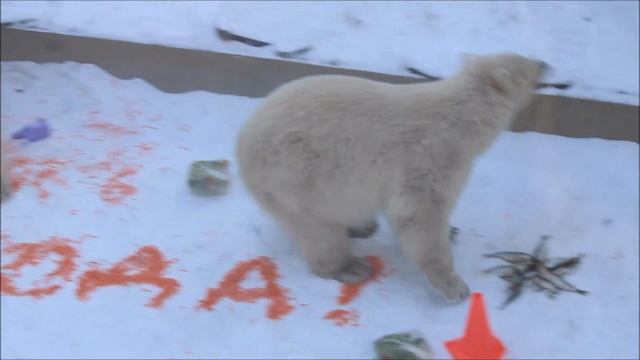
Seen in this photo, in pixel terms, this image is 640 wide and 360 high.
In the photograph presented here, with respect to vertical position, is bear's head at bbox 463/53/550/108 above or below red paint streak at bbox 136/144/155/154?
above

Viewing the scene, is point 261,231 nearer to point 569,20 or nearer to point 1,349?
point 1,349

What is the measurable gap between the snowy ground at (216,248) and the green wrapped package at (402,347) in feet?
0.18

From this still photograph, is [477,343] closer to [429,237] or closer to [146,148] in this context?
[429,237]

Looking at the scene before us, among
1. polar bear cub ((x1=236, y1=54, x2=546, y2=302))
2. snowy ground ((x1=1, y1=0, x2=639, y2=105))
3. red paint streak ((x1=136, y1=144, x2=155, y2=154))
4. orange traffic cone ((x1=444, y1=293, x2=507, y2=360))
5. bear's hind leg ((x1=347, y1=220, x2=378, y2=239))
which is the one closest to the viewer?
polar bear cub ((x1=236, y1=54, x2=546, y2=302))

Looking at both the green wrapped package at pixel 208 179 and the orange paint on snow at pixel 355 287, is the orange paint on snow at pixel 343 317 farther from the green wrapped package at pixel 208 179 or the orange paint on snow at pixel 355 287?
the green wrapped package at pixel 208 179

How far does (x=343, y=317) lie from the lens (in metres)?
2.52

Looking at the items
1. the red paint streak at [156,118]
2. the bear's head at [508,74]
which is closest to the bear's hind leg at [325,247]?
the bear's head at [508,74]

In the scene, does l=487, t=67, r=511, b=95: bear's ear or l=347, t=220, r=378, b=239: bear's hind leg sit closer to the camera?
l=487, t=67, r=511, b=95: bear's ear

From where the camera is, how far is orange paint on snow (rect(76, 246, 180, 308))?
2611 mm

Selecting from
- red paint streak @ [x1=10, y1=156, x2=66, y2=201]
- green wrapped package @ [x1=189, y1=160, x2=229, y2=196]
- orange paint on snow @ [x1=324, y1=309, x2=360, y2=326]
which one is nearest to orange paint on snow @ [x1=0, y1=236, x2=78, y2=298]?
red paint streak @ [x1=10, y1=156, x2=66, y2=201]

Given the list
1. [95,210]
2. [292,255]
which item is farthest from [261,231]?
[95,210]

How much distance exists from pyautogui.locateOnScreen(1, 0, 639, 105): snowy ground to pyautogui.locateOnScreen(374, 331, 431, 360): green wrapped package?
118cm

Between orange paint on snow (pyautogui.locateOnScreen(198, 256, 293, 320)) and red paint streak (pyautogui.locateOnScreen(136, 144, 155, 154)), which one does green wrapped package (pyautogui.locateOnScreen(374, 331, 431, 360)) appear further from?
red paint streak (pyautogui.locateOnScreen(136, 144, 155, 154))

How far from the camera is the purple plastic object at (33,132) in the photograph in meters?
3.15
